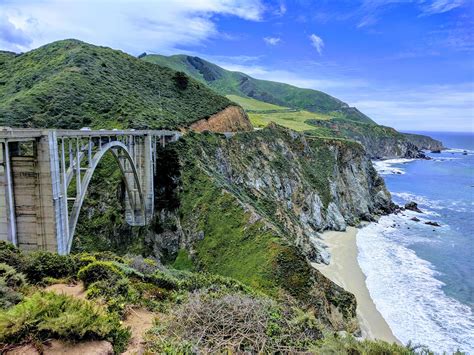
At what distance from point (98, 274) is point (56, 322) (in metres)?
4.10

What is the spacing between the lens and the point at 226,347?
23.7 feet

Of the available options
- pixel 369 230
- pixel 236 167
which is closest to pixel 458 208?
pixel 369 230

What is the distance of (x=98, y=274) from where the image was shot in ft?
33.4

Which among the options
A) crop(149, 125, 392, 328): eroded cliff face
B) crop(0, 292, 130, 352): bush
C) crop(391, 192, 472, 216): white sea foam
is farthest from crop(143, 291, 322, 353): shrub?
crop(391, 192, 472, 216): white sea foam

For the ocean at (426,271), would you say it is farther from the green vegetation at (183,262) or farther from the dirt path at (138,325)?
the dirt path at (138,325)

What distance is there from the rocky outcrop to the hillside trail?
41.8 meters

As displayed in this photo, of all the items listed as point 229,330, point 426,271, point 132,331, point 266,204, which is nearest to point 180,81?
point 266,204

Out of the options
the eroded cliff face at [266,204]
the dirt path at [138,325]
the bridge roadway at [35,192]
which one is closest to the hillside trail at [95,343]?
the dirt path at [138,325]

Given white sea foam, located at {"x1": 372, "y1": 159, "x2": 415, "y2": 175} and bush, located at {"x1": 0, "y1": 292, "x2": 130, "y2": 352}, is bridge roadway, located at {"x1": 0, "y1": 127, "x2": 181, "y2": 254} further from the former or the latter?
white sea foam, located at {"x1": 372, "y1": 159, "x2": 415, "y2": 175}

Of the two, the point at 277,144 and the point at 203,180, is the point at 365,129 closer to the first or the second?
the point at 277,144

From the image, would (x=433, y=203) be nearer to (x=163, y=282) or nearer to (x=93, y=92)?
(x=93, y=92)

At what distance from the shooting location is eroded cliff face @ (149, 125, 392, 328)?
2319 cm

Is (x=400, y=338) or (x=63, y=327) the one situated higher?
(x=63, y=327)

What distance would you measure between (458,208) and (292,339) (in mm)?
71796
